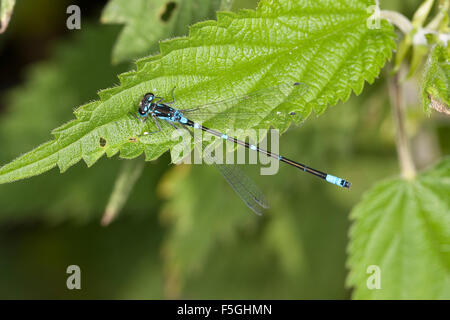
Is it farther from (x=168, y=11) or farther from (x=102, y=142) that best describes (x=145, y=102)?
(x=168, y=11)

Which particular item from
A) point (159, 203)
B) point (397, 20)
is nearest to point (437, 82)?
point (397, 20)

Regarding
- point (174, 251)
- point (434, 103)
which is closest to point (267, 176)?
point (174, 251)

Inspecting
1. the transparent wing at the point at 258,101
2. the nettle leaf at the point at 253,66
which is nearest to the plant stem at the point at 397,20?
the nettle leaf at the point at 253,66

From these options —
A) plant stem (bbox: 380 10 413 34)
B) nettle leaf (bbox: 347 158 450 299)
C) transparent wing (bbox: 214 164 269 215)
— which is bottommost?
nettle leaf (bbox: 347 158 450 299)

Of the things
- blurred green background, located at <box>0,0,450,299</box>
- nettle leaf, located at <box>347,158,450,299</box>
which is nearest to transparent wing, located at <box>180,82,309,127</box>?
nettle leaf, located at <box>347,158,450,299</box>

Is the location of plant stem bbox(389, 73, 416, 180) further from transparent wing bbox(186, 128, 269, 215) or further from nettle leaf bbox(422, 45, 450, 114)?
transparent wing bbox(186, 128, 269, 215)

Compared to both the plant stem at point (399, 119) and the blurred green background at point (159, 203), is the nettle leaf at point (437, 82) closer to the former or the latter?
the plant stem at point (399, 119)
